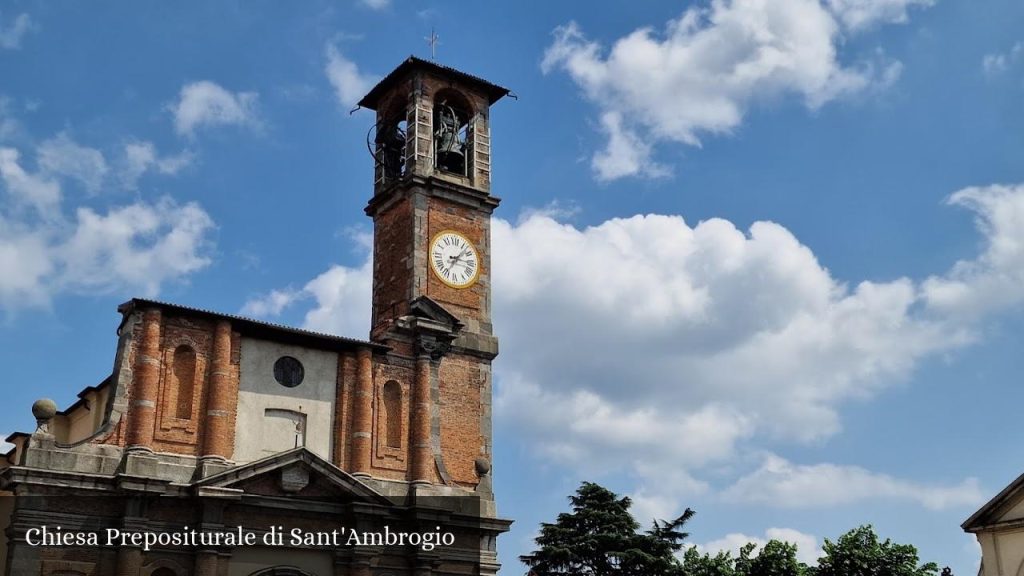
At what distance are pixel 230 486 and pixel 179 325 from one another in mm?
3865

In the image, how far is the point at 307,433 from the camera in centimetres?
2527

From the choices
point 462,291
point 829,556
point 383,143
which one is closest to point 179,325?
point 462,291

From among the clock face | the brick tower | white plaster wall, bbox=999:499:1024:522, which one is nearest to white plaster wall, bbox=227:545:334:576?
the brick tower

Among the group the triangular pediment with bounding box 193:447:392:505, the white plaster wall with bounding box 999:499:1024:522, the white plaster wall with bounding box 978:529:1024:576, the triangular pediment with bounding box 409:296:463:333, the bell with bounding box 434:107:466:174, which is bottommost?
the white plaster wall with bounding box 978:529:1024:576

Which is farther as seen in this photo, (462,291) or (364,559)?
(462,291)

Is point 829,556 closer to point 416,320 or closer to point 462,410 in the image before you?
point 462,410

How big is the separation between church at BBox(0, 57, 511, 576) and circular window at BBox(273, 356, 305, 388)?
0.05 m

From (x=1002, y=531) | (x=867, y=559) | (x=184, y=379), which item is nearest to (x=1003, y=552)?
(x=1002, y=531)

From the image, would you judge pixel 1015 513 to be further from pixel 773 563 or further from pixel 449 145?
pixel 449 145

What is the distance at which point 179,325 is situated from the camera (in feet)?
79.3

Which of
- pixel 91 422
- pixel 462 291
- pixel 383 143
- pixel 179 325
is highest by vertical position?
pixel 383 143

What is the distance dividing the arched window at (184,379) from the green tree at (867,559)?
19632 mm

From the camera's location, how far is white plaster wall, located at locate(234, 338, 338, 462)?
24.5 meters

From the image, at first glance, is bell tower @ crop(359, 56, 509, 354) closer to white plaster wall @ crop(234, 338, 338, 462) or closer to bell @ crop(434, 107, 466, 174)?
bell @ crop(434, 107, 466, 174)
